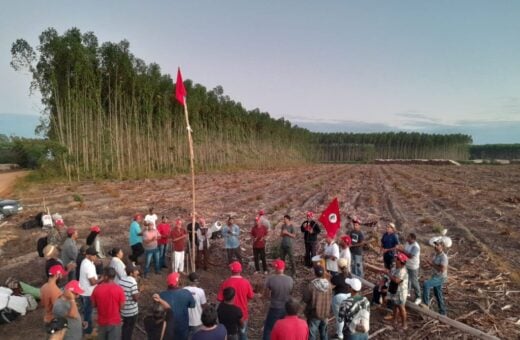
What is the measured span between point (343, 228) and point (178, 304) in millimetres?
12988

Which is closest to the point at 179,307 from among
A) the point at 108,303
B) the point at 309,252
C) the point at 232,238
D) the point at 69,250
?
the point at 108,303

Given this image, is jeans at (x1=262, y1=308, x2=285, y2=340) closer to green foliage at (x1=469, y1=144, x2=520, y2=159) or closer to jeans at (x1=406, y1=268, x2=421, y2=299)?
jeans at (x1=406, y1=268, x2=421, y2=299)

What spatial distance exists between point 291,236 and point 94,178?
3034cm

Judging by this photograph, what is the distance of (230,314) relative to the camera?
6.86 metres

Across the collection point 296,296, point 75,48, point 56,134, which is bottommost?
point 296,296

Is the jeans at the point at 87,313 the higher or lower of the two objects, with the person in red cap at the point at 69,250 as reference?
lower

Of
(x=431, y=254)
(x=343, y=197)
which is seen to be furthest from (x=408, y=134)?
(x=431, y=254)

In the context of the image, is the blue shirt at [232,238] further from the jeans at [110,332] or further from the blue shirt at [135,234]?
the jeans at [110,332]

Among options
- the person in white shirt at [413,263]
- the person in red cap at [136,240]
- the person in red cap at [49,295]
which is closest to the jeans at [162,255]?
the person in red cap at [136,240]

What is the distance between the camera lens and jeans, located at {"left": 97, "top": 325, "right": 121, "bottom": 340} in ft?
22.9

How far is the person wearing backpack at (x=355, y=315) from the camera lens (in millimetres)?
6922

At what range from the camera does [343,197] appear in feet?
96.9

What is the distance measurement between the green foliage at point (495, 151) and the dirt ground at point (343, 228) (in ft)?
430

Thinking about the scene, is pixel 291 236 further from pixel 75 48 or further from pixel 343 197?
pixel 75 48
